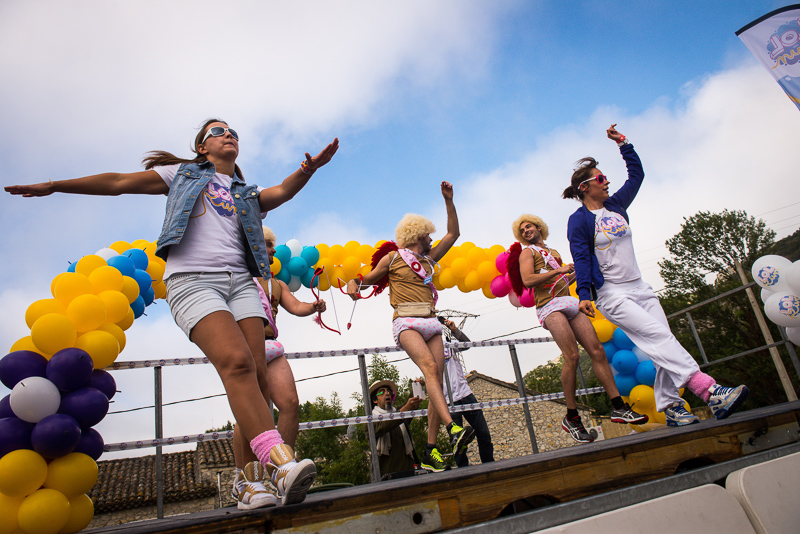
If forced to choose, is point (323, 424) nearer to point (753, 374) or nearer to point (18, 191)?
point (18, 191)

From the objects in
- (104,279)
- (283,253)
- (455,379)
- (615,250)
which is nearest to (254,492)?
(104,279)

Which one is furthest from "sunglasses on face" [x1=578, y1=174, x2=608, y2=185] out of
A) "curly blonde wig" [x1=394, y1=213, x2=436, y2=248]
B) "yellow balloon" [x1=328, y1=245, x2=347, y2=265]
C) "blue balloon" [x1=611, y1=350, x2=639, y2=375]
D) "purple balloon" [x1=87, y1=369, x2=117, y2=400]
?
"purple balloon" [x1=87, y1=369, x2=117, y2=400]

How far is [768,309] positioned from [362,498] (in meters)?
6.08

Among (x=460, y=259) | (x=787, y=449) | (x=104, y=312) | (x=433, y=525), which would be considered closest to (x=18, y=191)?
(x=104, y=312)

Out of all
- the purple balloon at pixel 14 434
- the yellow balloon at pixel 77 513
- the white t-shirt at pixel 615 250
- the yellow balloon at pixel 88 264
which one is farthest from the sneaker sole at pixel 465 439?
the yellow balloon at pixel 88 264

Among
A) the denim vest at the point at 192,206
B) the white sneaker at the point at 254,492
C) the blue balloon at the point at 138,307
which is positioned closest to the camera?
the white sneaker at the point at 254,492

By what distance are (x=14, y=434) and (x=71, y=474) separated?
40cm

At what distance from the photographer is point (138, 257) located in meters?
4.91

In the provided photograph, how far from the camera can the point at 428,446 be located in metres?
3.98

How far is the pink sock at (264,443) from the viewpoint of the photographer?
193 centimetres

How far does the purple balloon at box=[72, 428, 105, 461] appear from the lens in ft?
10.2

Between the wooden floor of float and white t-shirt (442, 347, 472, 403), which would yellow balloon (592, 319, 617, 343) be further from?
the wooden floor of float

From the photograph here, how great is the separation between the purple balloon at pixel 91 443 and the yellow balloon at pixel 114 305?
83 centimetres

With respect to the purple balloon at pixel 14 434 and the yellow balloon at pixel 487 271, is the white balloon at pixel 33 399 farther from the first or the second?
the yellow balloon at pixel 487 271
